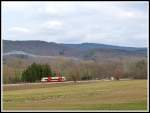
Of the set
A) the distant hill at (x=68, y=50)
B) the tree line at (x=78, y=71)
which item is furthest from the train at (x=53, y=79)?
the distant hill at (x=68, y=50)

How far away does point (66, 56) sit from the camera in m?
6.38

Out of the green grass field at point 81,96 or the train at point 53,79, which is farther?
the green grass field at point 81,96

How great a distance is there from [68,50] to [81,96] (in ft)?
2.62

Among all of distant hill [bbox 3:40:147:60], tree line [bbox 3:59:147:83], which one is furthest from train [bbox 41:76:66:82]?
distant hill [bbox 3:40:147:60]

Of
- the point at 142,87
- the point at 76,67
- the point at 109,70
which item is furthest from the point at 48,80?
the point at 142,87

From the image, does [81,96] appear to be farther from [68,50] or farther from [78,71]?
[68,50]

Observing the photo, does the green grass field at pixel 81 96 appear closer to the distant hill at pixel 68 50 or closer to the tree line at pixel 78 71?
the tree line at pixel 78 71

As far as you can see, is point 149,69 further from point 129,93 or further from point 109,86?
point 129,93

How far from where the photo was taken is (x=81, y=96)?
633 cm

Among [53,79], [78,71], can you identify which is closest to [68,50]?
[78,71]

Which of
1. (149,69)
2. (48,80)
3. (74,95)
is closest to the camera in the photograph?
(149,69)

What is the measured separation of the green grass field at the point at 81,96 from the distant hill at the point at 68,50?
452 millimetres

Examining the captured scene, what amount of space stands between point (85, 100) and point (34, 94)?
82 cm

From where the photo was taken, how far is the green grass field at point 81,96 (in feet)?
19.2
